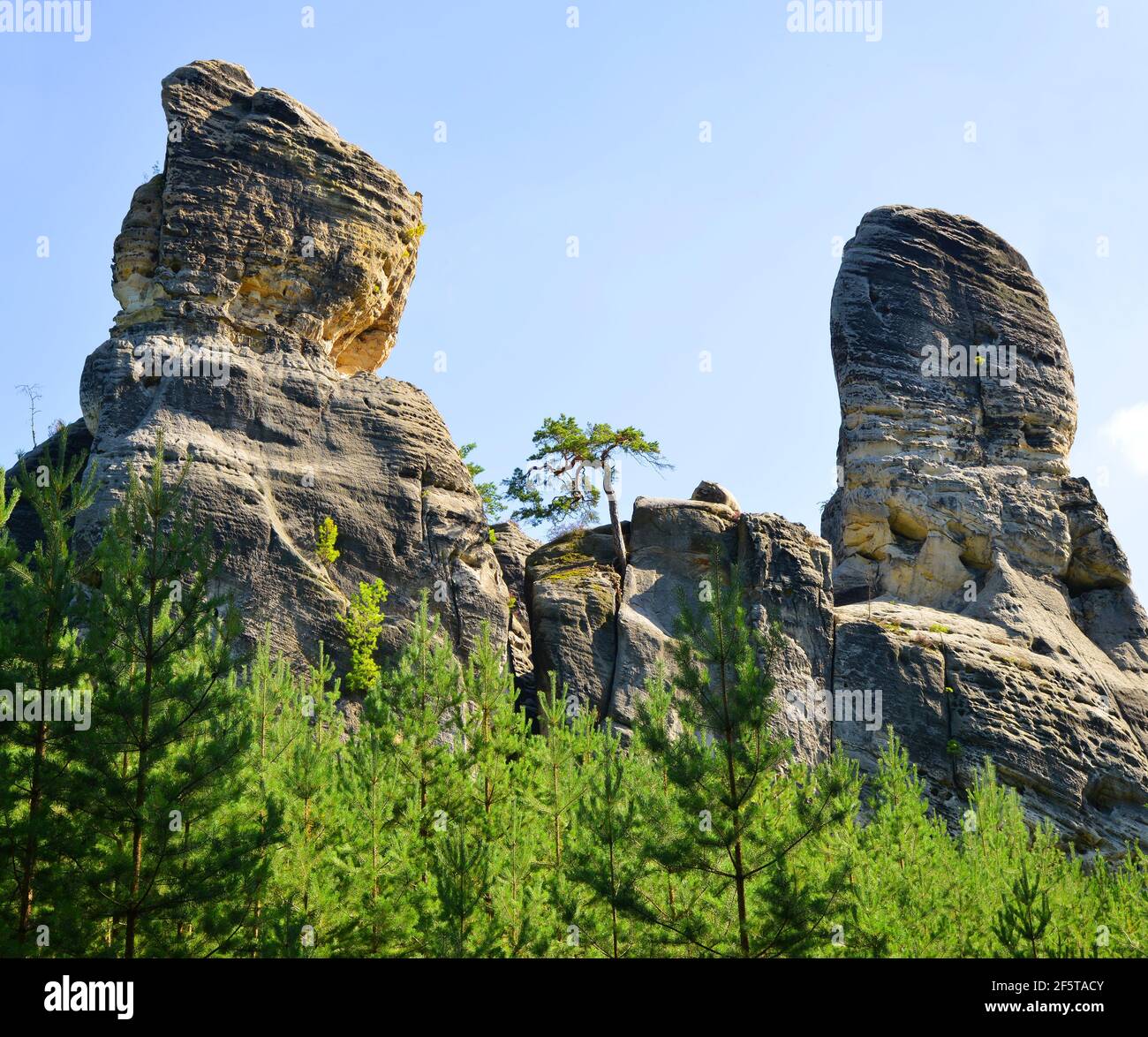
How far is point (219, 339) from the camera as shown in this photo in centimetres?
2831

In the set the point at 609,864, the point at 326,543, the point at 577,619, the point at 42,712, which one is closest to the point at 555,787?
the point at 609,864

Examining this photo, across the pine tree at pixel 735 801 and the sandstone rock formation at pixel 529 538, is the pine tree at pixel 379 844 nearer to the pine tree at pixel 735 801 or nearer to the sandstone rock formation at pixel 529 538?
the pine tree at pixel 735 801

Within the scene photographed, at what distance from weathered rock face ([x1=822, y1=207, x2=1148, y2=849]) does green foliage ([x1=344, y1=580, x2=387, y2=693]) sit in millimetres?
10705

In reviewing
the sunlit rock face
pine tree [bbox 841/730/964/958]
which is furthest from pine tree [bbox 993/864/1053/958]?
the sunlit rock face

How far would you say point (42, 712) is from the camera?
44.2ft

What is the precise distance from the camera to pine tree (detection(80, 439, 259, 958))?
13180 millimetres

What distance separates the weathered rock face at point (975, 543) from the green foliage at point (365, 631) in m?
10.7

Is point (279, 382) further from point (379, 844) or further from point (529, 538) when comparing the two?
point (379, 844)

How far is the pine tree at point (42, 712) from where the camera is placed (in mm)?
13086

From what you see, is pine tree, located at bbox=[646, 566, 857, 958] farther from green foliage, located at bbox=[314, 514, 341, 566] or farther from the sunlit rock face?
the sunlit rock face
